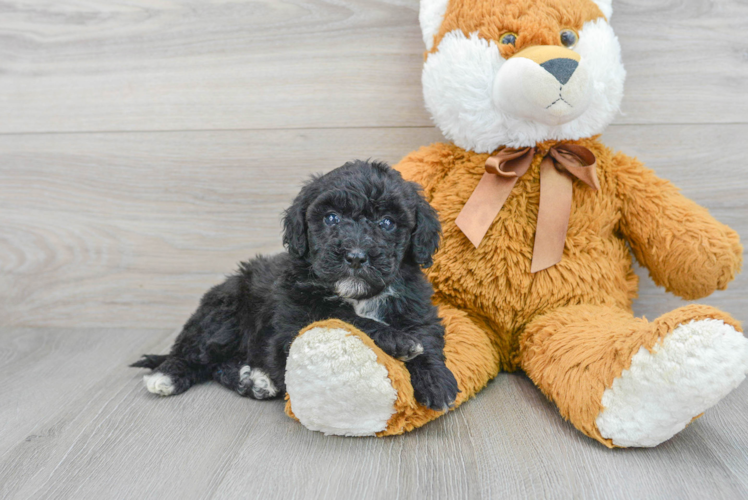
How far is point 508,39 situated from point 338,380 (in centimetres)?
99

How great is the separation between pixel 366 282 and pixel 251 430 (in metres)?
0.50

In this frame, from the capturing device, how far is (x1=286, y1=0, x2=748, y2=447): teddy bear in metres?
1.39

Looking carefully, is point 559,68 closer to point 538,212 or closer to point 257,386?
point 538,212

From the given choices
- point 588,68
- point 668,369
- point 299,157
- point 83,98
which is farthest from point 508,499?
point 83,98

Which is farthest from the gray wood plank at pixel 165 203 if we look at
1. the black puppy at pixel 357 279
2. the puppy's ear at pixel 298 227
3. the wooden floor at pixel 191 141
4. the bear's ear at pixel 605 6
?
the puppy's ear at pixel 298 227

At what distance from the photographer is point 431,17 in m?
1.61

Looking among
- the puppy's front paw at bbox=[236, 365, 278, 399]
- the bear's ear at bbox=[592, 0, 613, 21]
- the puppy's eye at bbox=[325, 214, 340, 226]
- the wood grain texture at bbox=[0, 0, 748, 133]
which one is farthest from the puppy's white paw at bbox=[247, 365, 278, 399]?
the bear's ear at bbox=[592, 0, 613, 21]

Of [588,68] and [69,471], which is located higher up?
[588,68]

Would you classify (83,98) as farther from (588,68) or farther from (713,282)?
(713,282)

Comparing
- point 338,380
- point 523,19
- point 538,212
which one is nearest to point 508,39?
point 523,19

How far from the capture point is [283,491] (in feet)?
3.60

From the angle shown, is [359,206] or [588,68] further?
[588,68]

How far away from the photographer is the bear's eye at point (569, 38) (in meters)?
1.48

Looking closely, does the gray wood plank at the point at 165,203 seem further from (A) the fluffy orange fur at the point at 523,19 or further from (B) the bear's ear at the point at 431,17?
(A) the fluffy orange fur at the point at 523,19
